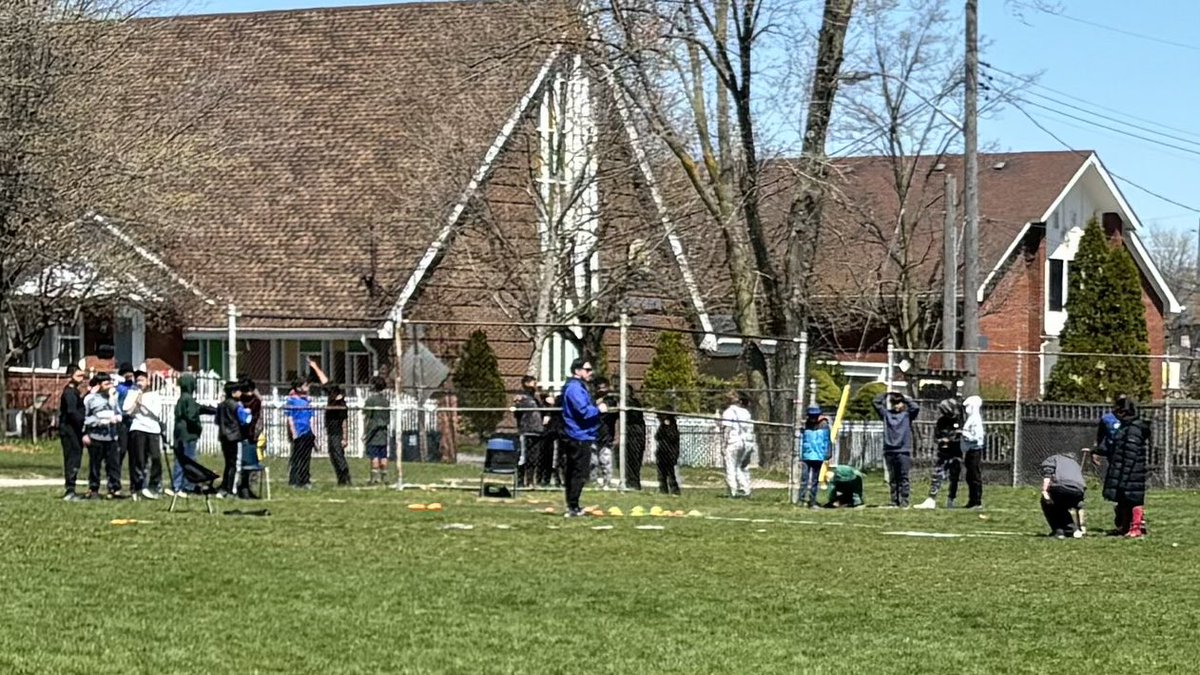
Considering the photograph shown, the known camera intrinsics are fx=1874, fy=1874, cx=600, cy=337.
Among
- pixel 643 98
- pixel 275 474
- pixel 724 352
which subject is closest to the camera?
pixel 275 474

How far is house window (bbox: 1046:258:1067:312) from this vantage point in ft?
173

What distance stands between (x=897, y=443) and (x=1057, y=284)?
29.8 m

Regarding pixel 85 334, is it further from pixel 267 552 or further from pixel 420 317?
pixel 267 552

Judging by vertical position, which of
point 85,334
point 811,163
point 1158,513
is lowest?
point 1158,513

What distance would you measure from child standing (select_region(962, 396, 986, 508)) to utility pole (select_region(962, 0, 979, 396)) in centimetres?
415

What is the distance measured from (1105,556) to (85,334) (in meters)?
28.2

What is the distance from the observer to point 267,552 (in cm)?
1653

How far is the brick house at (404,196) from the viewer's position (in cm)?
3584

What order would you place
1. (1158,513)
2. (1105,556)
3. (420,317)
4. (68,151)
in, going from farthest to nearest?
1. (420,317)
2. (68,151)
3. (1158,513)
4. (1105,556)

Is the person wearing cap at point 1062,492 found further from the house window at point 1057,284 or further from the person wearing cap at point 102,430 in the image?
the house window at point 1057,284

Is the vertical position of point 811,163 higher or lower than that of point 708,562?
higher

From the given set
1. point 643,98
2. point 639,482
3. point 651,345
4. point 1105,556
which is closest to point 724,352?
point 651,345

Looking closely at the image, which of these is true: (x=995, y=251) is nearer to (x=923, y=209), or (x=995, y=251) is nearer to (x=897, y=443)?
(x=923, y=209)

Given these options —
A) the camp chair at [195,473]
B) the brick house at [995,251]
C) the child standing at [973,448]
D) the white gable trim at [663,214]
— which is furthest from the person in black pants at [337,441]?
the brick house at [995,251]
